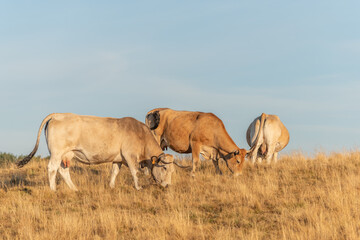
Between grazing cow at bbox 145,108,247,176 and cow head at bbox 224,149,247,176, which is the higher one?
grazing cow at bbox 145,108,247,176

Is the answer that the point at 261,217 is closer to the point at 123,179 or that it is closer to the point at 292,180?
the point at 292,180

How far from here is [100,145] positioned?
45.7ft

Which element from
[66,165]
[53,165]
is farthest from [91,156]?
[53,165]

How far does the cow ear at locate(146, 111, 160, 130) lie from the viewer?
18.1 metres

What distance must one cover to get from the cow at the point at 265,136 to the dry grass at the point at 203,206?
5.96 feet

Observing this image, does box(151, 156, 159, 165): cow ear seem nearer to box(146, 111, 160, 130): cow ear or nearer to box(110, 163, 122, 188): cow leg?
box(110, 163, 122, 188): cow leg

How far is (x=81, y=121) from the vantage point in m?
13.9

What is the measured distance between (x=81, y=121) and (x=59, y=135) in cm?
77

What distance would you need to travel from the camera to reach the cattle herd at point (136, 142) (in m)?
13.7

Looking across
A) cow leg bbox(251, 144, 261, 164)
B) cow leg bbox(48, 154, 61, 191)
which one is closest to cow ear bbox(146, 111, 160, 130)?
cow leg bbox(251, 144, 261, 164)

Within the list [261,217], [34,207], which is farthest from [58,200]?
[261,217]

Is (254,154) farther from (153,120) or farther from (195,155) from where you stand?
(153,120)

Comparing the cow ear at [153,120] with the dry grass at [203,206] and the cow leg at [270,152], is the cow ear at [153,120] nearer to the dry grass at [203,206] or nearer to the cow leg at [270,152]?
the dry grass at [203,206]

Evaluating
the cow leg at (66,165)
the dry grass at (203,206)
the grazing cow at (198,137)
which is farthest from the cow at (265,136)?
the cow leg at (66,165)
